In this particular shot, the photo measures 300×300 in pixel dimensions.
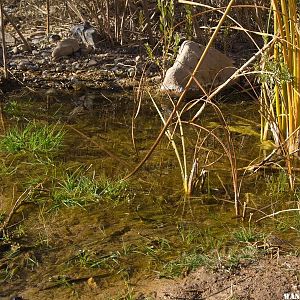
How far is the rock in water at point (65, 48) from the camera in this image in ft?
19.6

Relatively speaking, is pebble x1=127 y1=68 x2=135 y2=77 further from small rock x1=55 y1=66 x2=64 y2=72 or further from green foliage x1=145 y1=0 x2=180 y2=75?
green foliage x1=145 y1=0 x2=180 y2=75

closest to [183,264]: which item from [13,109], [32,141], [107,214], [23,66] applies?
[107,214]

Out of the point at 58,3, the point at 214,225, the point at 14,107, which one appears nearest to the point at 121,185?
the point at 214,225

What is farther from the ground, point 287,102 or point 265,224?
point 287,102

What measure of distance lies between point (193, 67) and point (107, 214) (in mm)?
2446

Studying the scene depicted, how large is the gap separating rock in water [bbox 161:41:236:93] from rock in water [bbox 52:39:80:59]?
1.14 m

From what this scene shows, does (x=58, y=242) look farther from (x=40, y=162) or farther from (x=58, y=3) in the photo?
(x=58, y=3)

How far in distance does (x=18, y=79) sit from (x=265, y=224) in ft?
9.96

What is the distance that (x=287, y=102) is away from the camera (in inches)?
135

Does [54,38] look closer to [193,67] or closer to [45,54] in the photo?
[45,54]

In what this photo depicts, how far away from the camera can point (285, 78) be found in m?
3.05

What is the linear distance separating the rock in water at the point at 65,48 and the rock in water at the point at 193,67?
1.14 meters

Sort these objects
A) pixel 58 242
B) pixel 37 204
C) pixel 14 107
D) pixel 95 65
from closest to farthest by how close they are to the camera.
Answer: pixel 58 242
pixel 37 204
pixel 14 107
pixel 95 65

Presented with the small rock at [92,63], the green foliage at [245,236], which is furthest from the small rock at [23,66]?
the green foliage at [245,236]
